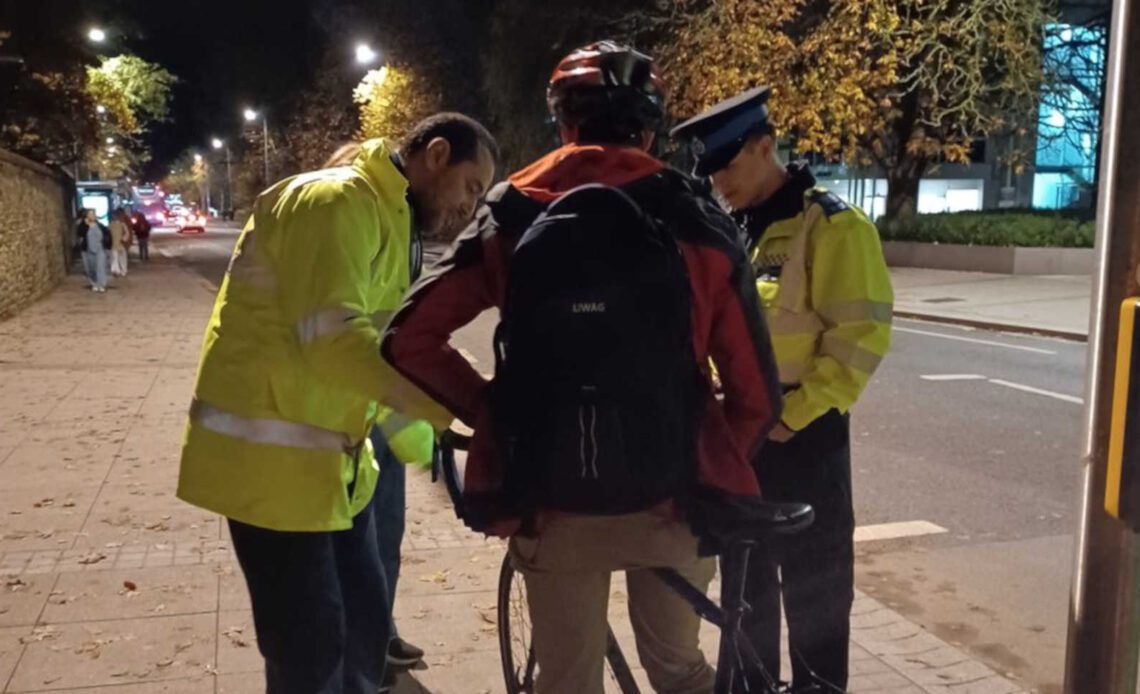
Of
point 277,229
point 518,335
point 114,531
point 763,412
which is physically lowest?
point 114,531

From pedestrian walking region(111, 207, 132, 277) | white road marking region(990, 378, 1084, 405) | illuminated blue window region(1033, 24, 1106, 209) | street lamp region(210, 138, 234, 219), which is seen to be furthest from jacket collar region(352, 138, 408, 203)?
street lamp region(210, 138, 234, 219)

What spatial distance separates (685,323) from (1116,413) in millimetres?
744

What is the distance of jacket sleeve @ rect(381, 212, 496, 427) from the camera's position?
6.69ft

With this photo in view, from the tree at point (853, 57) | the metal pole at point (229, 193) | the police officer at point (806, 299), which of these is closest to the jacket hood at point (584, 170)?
the police officer at point (806, 299)

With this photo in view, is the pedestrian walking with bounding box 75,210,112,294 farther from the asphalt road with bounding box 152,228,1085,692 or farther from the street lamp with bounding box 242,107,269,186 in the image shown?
the street lamp with bounding box 242,107,269,186

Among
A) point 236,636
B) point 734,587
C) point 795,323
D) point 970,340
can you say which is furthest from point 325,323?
point 970,340

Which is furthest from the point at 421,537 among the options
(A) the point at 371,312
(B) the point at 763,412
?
(B) the point at 763,412

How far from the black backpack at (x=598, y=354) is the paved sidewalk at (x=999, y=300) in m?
13.2

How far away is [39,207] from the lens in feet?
74.7

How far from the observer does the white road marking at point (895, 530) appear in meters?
5.80

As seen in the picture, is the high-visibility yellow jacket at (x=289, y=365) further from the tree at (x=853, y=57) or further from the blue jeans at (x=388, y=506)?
the tree at (x=853, y=57)

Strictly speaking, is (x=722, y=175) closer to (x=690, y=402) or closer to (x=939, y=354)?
(x=690, y=402)

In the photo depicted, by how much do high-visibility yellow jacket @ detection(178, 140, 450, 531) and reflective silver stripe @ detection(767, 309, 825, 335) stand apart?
109 cm

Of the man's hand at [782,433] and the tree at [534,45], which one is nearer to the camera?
the man's hand at [782,433]
